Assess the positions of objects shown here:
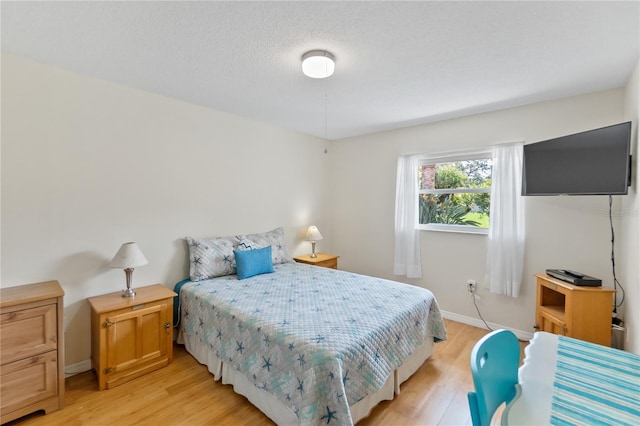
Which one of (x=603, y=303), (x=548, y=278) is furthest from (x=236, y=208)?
(x=603, y=303)

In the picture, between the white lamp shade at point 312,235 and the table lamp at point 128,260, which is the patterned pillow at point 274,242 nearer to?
the white lamp shade at point 312,235

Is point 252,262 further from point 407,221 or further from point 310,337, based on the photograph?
point 407,221

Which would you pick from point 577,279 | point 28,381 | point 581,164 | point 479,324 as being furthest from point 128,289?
point 581,164

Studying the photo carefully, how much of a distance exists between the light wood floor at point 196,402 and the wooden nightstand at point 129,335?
9 cm

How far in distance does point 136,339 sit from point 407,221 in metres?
3.16

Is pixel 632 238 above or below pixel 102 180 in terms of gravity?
below

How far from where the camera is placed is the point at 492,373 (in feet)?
3.14

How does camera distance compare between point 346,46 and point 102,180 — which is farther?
point 102,180

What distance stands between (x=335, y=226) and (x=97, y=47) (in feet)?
11.7

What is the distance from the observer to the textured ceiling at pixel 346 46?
153 cm

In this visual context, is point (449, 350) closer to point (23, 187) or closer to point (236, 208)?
point (236, 208)

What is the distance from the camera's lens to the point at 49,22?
64.8 inches

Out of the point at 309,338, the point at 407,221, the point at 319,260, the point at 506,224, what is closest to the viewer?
the point at 309,338

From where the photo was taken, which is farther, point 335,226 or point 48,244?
point 335,226
